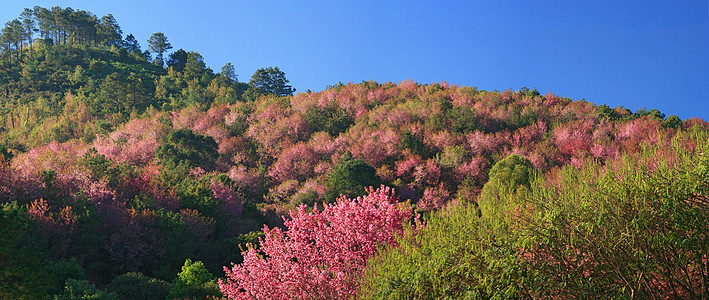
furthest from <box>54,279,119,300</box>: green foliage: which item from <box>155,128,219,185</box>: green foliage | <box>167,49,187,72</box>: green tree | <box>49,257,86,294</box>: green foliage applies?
<box>167,49,187,72</box>: green tree

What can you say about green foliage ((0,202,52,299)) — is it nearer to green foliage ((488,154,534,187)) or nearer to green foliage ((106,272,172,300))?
green foliage ((106,272,172,300))

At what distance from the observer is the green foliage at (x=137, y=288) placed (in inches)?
658

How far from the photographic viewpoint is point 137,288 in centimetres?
1694

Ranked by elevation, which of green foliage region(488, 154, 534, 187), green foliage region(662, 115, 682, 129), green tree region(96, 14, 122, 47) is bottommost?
green foliage region(488, 154, 534, 187)

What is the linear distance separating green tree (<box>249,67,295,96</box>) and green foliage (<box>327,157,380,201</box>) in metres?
41.8

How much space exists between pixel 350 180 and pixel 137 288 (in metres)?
15.4

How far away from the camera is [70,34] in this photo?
91.7 metres

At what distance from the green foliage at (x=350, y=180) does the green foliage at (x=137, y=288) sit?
13531mm

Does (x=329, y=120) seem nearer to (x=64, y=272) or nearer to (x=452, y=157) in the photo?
(x=452, y=157)

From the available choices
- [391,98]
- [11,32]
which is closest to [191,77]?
[11,32]

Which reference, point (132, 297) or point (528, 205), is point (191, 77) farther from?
point (528, 205)

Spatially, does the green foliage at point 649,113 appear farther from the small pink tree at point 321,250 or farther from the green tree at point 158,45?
the green tree at point 158,45

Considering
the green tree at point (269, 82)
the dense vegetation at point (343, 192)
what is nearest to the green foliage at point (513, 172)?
the dense vegetation at point (343, 192)

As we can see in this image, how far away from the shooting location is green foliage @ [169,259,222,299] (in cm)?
1719
